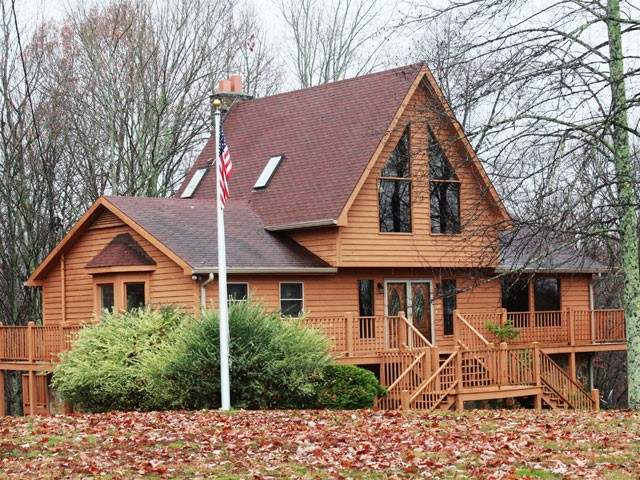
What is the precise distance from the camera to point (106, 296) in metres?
28.0

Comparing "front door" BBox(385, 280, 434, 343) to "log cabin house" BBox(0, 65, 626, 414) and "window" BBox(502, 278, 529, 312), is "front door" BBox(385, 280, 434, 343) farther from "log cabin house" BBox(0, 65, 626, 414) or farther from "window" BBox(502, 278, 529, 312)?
"window" BBox(502, 278, 529, 312)

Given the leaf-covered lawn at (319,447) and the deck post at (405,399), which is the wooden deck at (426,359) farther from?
the leaf-covered lawn at (319,447)

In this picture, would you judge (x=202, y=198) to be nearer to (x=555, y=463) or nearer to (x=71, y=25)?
(x=71, y=25)

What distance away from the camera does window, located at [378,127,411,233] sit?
28.7 metres

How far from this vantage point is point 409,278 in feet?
98.1

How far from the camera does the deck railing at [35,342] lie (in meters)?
27.1

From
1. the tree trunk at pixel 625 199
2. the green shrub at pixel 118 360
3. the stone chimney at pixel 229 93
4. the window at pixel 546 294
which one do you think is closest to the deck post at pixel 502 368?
the tree trunk at pixel 625 199

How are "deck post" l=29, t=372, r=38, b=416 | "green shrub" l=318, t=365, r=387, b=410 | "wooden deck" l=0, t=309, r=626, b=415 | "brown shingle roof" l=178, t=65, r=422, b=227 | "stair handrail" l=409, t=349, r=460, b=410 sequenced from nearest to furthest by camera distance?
"green shrub" l=318, t=365, r=387, b=410, "stair handrail" l=409, t=349, r=460, b=410, "wooden deck" l=0, t=309, r=626, b=415, "brown shingle roof" l=178, t=65, r=422, b=227, "deck post" l=29, t=372, r=38, b=416

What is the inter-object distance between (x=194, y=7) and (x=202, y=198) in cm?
1090

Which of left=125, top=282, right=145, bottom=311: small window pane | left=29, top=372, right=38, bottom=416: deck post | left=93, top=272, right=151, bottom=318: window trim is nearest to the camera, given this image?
left=93, top=272, right=151, bottom=318: window trim

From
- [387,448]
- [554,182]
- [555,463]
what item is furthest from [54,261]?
[555,463]

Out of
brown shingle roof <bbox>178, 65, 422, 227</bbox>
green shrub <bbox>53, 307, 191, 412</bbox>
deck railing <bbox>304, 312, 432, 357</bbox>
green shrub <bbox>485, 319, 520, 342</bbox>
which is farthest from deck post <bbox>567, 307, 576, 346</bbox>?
green shrub <bbox>53, 307, 191, 412</bbox>

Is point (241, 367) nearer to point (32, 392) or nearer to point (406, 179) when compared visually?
point (406, 179)

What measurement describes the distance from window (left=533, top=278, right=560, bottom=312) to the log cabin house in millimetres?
1143
